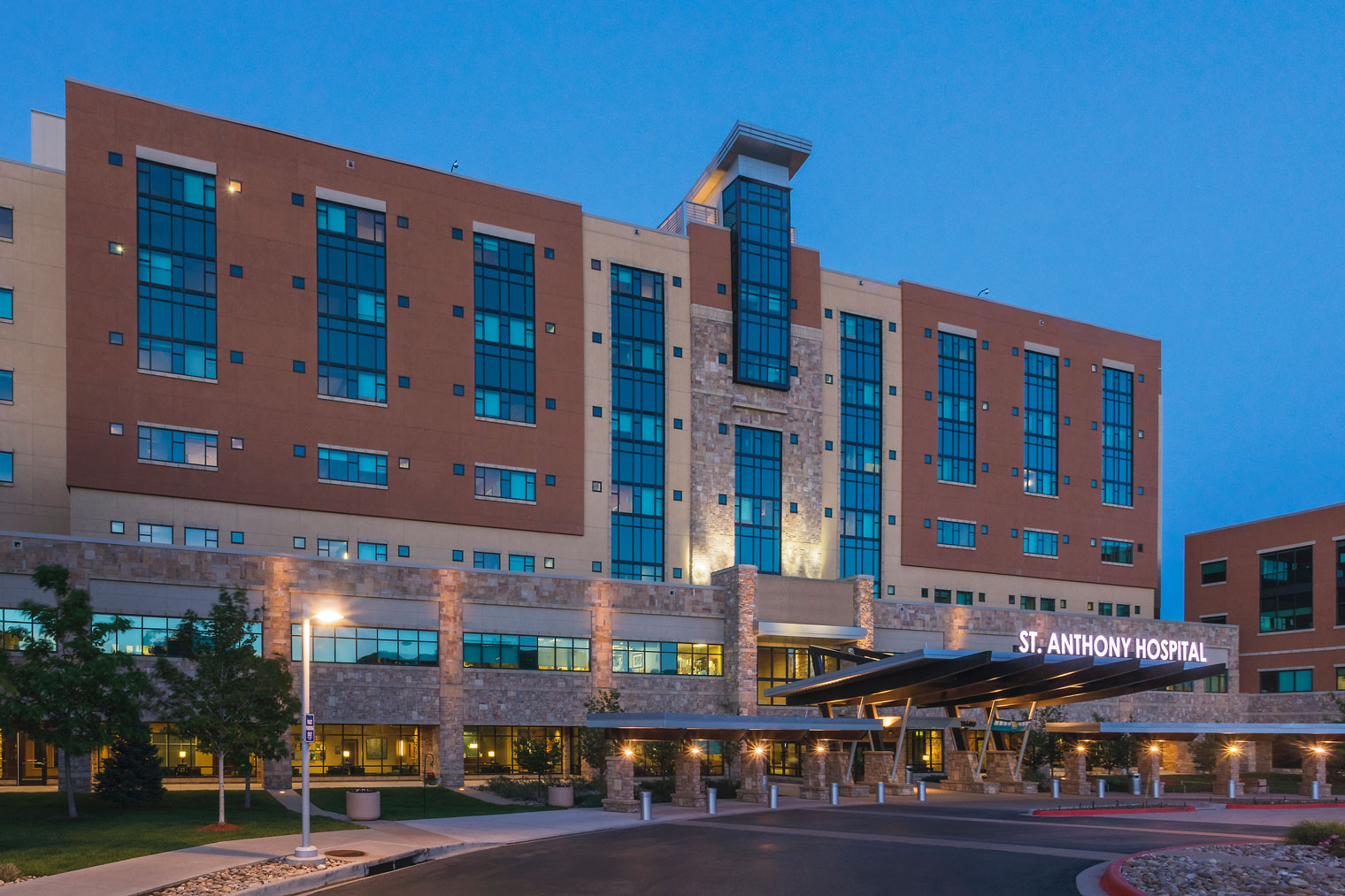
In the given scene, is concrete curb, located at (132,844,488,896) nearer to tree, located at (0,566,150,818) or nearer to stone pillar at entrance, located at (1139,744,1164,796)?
tree, located at (0,566,150,818)

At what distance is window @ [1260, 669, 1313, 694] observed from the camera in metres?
87.4

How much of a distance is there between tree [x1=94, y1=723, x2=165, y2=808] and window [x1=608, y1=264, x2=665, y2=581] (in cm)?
3136

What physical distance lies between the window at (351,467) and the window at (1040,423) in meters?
48.5

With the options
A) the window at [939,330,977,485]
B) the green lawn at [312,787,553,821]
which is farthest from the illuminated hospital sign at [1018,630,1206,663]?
the green lawn at [312,787,553,821]

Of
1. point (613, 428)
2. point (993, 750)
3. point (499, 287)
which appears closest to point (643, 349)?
point (613, 428)

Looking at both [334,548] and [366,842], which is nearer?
[366,842]

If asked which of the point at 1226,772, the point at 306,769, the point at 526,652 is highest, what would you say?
the point at 306,769

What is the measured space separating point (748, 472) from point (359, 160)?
3077 centimetres

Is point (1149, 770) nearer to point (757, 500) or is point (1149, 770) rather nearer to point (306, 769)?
point (757, 500)

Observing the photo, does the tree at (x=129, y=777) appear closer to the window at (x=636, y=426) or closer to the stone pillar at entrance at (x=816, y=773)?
the stone pillar at entrance at (x=816, y=773)

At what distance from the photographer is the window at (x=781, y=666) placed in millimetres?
68125

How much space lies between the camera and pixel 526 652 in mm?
60250

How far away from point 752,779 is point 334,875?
81.8 feet

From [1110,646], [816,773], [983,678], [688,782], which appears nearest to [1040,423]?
[1110,646]
